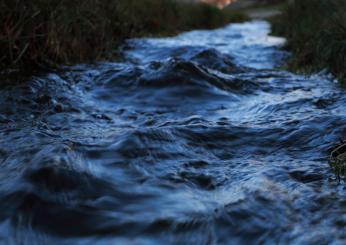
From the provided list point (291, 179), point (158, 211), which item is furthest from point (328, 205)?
point (158, 211)

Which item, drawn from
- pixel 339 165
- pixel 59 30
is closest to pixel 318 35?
pixel 59 30

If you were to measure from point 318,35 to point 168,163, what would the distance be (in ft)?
12.8

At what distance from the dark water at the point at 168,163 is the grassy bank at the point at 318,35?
41 centimetres

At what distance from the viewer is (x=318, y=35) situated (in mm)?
6422

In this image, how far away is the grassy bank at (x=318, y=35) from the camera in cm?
555

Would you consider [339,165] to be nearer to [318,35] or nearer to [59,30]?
[318,35]

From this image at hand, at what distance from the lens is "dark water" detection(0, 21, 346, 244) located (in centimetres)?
238

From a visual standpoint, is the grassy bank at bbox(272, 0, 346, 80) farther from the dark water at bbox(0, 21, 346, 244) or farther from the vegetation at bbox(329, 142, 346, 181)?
the vegetation at bbox(329, 142, 346, 181)

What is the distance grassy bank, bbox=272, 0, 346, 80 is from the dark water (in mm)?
407

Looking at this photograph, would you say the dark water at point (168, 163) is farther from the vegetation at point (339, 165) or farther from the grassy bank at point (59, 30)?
the grassy bank at point (59, 30)

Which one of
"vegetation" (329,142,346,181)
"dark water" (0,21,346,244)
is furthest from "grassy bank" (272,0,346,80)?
"vegetation" (329,142,346,181)

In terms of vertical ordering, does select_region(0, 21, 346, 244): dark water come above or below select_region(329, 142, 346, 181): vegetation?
below

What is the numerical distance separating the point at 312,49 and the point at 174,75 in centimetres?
252

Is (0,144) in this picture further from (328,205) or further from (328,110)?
(328,110)
